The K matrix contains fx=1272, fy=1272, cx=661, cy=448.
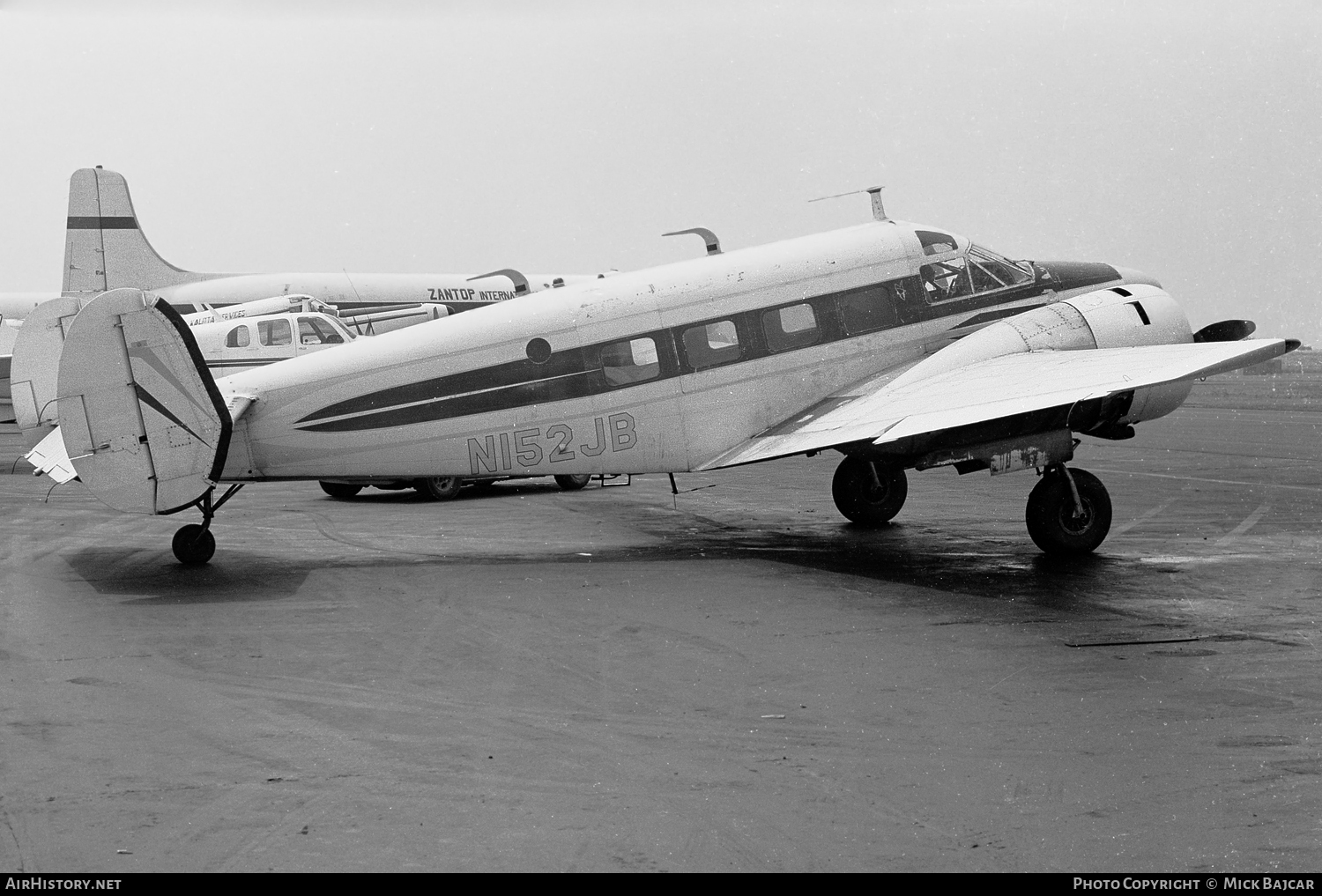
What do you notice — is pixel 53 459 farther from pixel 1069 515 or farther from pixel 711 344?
pixel 1069 515

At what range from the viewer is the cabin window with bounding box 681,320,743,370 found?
13.9 m

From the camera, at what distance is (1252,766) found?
638 centimetres

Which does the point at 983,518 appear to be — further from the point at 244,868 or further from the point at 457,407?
the point at 244,868

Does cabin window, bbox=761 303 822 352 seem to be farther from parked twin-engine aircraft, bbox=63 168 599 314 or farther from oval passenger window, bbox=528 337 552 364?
parked twin-engine aircraft, bbox=63 168 599 314

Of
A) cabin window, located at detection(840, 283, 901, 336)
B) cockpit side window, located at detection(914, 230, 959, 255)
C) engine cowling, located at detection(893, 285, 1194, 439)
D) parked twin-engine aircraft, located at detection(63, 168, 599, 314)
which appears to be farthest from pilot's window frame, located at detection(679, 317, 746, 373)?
parked twin-engine aircraft, located at detection(63, 168, 599, 314)

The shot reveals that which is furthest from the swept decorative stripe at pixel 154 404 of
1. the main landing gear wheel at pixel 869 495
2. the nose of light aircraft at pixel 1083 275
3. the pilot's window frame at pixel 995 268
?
the nose of light aircraft at pixel 1083 275

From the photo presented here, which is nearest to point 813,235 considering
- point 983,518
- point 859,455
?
point 859,455

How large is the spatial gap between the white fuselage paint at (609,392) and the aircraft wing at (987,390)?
1.43 ft

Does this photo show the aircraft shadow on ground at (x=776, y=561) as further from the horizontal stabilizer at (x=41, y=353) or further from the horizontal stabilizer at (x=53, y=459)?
the horizontal stabilizer at (x=41, y=353)

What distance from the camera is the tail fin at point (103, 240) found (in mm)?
40250

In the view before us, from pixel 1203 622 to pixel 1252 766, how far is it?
373 centimetres

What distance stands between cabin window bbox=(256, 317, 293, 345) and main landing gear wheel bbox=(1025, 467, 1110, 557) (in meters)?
17.8
